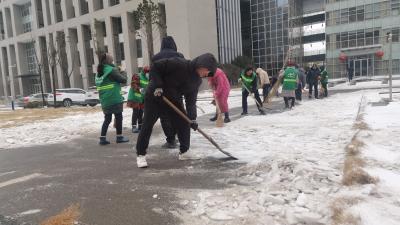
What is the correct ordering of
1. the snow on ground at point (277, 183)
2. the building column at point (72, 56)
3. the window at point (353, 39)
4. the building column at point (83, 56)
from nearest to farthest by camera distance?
1. the snow on ground at point (277, 183)
2. the window at point (353, 39)
3. the building column at point (83, 56)
4. the building column at point (72, 56)

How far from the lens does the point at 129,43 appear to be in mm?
47219

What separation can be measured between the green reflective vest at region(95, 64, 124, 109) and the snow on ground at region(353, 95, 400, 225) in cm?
438

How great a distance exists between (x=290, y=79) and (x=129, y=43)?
37.3 metres

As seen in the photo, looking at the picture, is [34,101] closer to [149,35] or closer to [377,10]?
[149,35]

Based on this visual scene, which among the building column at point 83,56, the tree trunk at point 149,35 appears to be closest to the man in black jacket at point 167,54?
the tree trunk at point 149,35

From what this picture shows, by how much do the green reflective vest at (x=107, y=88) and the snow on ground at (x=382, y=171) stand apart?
438 cm

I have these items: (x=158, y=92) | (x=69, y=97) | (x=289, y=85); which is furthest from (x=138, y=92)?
(x=69, y=97)

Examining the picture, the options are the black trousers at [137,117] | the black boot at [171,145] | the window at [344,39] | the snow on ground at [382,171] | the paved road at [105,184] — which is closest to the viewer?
the snow on ground at [382,171]

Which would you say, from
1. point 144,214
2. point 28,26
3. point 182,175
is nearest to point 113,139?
point 182,175

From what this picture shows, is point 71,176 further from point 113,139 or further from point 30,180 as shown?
point 113,139

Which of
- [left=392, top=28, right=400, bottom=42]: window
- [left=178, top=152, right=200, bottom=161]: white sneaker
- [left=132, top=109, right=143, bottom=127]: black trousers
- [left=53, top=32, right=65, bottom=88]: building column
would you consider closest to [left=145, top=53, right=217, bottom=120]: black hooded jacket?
[left=178, top=152, right=200, bottom=161]: white sneaker

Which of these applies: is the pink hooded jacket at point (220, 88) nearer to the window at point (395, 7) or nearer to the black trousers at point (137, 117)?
the black trousers at point (137, 117)

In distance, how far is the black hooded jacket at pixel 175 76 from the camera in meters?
4.93

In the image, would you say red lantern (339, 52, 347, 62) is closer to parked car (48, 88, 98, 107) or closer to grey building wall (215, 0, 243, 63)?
grey building wall (215, 0, 243, 63)
